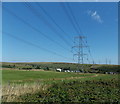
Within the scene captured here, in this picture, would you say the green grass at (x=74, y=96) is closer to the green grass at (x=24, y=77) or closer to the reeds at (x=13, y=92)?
the reeds at (x=13, y=92)

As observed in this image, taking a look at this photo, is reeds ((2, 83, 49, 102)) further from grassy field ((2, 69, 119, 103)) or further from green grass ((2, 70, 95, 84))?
green grass ((2, 70, 95, 84))

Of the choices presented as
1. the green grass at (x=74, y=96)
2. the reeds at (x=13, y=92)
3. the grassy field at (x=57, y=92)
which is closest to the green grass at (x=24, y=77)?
the grassy field at (x=57, y=92)

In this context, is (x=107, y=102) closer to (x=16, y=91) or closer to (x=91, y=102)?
(x=91, y=102)

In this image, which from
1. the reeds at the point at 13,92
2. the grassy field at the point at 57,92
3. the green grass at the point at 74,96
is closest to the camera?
the reeds at the point at 13,92

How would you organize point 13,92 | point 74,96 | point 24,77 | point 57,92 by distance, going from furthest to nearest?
point 24,77
point 57,92
point 74,96
point 13,92

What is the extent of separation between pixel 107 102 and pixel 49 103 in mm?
2923

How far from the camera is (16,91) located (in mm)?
10438

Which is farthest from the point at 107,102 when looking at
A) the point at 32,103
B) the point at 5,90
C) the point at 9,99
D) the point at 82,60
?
the point at 82,60

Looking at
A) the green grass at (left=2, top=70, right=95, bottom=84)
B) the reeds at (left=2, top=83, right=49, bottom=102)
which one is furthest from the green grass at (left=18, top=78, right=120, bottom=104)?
the green grass at (left=2, top=70, right=95, bottom=84)

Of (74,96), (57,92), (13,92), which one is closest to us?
(13,92)

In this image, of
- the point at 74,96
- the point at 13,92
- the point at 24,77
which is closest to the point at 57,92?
the point at 74,96

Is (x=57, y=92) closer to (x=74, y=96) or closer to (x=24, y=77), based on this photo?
(x=74, y=96)

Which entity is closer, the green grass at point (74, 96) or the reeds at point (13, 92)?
the reeds at point (13, 92)

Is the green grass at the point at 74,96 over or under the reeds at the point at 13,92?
under
